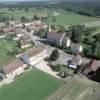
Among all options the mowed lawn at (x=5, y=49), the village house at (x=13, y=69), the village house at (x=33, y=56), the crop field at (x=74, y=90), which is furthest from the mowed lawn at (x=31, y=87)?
the mowed lawn at (x=5, y=49)

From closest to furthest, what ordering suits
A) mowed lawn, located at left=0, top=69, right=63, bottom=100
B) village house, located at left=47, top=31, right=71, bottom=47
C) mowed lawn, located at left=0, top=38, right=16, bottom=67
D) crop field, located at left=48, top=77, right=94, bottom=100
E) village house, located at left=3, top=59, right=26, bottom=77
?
1. crop field, located at left=48, top=77, right=94, bottom=100
2. mowed lawn, located at left=0, top=69, right=63, bottom=100
3. village house, located at left=3, top=59, right=26, bottom=77
4. mowed lawn, located at left=0, top=38, right=16, bottom=67
5. village house, located at left=47, top=31, right=71, bottom=47

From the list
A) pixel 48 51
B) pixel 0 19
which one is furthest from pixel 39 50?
pixel 0 19

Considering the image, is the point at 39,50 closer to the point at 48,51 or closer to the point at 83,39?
the point at 48,51

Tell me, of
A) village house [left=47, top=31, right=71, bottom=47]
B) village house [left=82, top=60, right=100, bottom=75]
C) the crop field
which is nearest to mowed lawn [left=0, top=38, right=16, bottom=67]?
village house [left=47, top=31, right=71, bottom=47]

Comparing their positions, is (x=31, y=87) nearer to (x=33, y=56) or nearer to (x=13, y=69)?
(x=13, y=69)

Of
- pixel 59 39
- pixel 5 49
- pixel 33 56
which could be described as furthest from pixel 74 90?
pixel 5 49

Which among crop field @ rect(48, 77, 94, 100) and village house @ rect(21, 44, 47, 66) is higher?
village house @ rect(21, 44, 47, 66)

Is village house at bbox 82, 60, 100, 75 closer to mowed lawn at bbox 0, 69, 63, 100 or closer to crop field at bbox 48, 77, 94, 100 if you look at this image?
crop field at bbox 48, 77, 94, 100
